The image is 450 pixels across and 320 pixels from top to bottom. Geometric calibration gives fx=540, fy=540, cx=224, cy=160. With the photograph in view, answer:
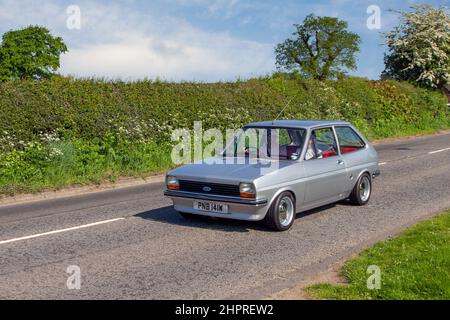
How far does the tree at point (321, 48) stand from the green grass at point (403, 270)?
5068 centimetres

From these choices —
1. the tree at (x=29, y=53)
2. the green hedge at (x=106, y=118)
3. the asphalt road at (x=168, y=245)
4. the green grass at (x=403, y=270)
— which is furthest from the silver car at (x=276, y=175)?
the tree at (x=29, y=53)

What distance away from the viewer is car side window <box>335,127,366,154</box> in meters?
9.94

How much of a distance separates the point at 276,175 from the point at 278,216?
61 centimetres

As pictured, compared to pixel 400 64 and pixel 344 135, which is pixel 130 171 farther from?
pixel 400 64

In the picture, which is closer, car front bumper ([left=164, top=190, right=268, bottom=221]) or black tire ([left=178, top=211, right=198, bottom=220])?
car front bumper ([left=164, top=190, right=268, bottom=221])

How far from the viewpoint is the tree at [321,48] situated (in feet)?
189

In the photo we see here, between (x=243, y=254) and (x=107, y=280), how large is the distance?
1.86m

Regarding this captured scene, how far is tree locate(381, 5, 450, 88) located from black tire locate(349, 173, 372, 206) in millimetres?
27046

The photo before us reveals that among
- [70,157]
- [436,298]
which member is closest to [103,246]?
[436,298]

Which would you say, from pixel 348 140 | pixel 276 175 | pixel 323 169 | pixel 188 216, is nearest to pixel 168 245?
pixel 188 216

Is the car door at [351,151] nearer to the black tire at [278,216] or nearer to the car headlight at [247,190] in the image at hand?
the black tire at [278,216]

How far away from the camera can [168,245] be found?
24.5 ft

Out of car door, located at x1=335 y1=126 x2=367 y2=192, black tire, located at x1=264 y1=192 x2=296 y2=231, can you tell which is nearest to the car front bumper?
black tire, located at x1=264 y1=192 x2=296 y2=231

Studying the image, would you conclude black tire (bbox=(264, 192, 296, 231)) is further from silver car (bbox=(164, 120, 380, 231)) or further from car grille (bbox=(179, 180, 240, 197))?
car grille (bbox=(179, 180, 240, 197))
